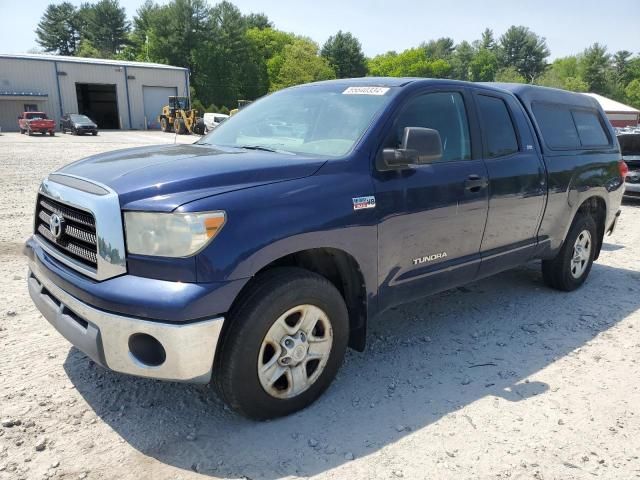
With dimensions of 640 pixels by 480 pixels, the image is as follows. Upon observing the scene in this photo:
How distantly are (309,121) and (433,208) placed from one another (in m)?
1.04

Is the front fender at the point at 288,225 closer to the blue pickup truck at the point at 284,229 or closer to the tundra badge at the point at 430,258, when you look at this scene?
the blue pickup truck at the point at 284,229

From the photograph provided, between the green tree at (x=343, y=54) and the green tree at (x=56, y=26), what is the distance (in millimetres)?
47740

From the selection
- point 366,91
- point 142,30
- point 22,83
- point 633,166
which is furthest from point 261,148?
point 142,30

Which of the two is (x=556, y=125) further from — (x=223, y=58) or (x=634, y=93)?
(x=634, y=93)

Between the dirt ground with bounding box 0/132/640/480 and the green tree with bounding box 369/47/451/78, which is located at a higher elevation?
the green tree with bounding box 369/47/451/78

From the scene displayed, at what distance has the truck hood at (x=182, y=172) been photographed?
8.34 ft

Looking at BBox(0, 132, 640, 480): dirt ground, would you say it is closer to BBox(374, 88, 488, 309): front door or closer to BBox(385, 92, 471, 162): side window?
BBox(374, 88, 488, 309): front door

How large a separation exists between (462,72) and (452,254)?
116125 mm

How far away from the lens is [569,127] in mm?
5148

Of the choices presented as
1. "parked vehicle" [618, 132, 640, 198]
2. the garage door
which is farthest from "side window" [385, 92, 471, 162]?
the garage door

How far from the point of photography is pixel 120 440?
274 cm

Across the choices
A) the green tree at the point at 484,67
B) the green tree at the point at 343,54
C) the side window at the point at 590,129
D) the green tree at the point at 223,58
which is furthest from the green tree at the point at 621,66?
the side window at the point at 590,129

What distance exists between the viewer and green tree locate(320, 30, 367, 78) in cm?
7312

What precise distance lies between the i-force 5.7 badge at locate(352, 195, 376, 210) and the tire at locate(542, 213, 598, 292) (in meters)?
2.88
